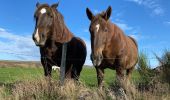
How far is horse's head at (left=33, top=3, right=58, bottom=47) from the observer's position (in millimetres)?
10594

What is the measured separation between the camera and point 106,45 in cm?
1087

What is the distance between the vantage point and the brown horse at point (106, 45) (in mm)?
10219

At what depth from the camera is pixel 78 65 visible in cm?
1212

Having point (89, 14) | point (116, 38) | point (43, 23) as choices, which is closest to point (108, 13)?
point (89, 14)

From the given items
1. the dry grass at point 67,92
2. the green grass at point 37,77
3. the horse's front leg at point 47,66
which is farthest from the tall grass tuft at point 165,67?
the horse's front leg at point 47,66

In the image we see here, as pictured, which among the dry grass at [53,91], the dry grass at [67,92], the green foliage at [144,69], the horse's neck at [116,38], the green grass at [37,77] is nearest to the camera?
the dry grass at [67,92]

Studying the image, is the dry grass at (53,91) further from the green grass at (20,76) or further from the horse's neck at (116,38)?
the horse's neck at (116,38)

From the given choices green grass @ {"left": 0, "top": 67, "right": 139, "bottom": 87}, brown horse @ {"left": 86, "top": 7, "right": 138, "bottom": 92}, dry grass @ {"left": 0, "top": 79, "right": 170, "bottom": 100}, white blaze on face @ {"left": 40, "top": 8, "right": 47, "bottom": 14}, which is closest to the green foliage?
green grass @ {"left": 0, "top": 67, "right": 139, "bottom": 87}

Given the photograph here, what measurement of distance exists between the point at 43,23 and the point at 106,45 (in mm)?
1948

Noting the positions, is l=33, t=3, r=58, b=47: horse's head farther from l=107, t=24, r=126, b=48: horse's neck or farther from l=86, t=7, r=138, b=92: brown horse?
l=107, t=24, r=126, b=48: horse's neck

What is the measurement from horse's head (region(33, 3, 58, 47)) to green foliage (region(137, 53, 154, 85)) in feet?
12.9

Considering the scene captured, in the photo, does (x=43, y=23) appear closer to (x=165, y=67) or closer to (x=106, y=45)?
A: (x=106, y=45)

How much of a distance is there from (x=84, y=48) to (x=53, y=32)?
5.36 ft

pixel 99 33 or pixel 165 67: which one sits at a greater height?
pixel 99 33
